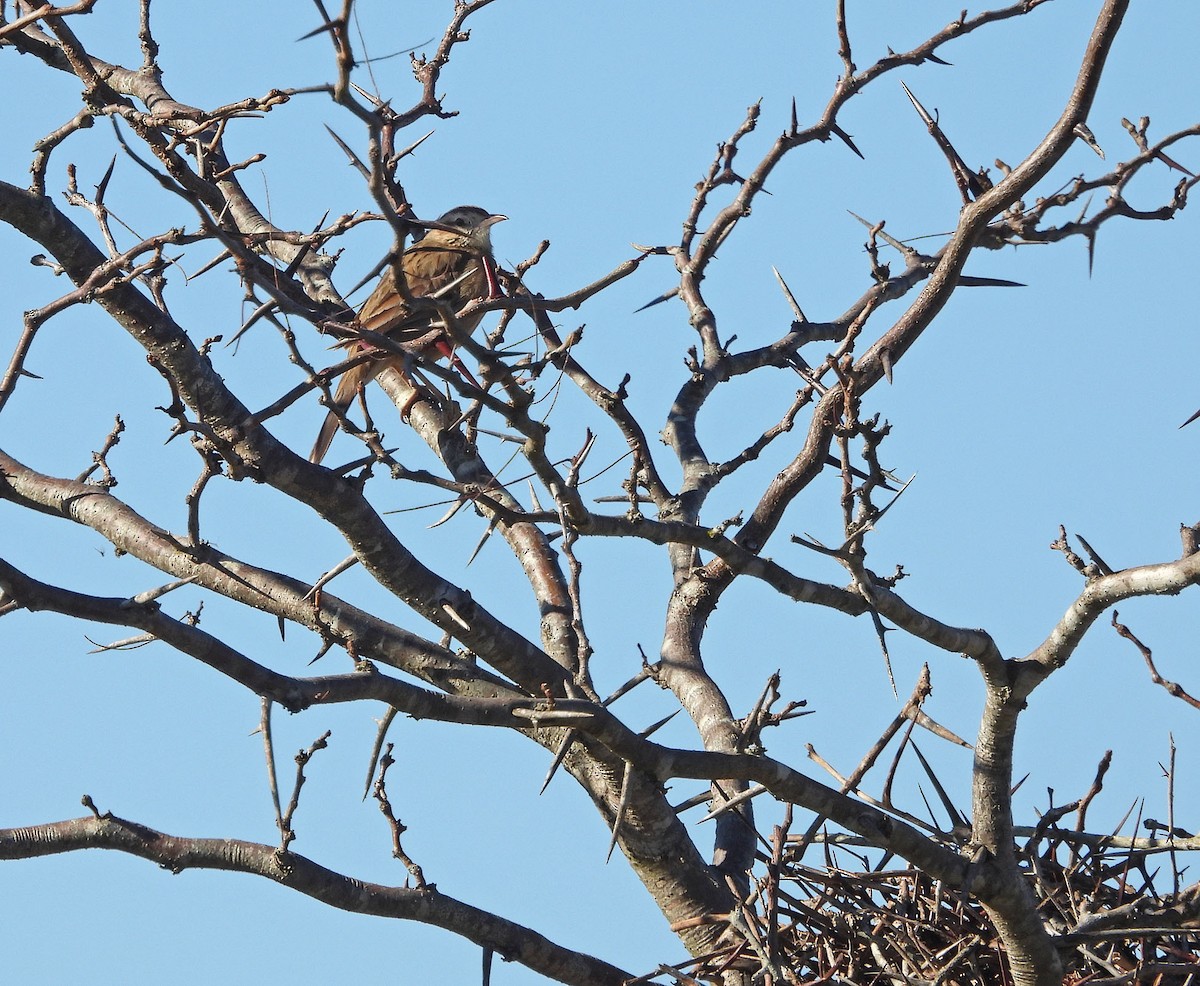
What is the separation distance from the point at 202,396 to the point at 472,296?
11.5 feet

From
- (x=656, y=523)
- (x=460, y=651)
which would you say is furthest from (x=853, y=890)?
(x=656, y=523)

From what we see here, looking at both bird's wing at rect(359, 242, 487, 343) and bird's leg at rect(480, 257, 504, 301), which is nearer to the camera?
bird's leg at rect(480, 257, 504, 301)

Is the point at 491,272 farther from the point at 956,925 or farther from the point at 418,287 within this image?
the point at 418,287

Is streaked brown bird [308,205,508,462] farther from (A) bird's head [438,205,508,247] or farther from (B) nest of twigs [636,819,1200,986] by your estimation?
(B) nest of twigs [636,819,1200,986]

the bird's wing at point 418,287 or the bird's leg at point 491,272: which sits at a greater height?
the bird's wing at point 418,287

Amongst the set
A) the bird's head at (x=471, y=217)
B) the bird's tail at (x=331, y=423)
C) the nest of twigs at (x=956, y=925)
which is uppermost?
the bird's head at (x=471, y=217)

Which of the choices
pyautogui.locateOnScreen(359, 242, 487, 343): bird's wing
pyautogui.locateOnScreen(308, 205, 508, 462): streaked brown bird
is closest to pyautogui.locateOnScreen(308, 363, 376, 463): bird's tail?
pyautogui.locateOnScreen(308, 205, 508, 462): streaked brown bird

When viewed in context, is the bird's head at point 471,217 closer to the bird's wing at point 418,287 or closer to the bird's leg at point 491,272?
the bird's wing at point 418,287

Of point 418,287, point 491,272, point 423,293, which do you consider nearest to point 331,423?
point 418,287

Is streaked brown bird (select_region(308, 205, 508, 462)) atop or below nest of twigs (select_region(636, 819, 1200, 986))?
atop

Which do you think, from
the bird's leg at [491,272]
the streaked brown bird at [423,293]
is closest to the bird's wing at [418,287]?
the streaked brown bird at [423,293]

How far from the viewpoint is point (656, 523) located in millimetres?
3957

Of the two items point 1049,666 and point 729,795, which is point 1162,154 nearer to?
point 1049,666

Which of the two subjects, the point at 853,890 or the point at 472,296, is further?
the point at 472,296
